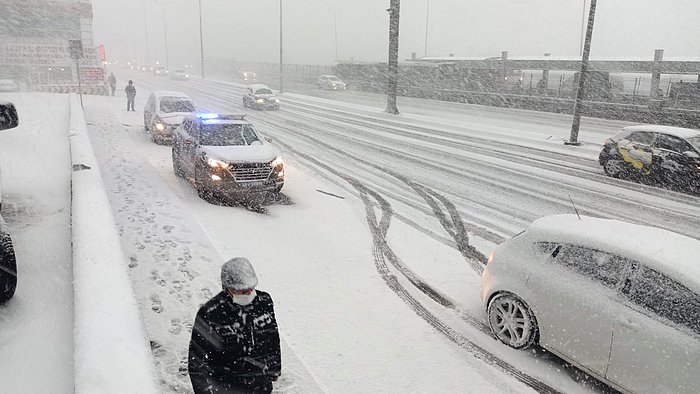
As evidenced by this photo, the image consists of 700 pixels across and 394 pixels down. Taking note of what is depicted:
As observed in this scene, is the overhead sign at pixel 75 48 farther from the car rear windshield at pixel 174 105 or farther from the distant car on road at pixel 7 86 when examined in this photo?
the distant car on road at pixel 7 86

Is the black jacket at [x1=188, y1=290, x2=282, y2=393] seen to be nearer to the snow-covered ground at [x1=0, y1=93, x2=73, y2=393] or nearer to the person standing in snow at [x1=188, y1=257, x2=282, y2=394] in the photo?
the person standing in snow at [x1=188, y1=257, x2=282, y2=394]

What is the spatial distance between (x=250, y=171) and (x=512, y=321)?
632 cm

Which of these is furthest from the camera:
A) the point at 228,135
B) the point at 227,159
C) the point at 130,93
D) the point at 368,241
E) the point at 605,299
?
the point at 130,93

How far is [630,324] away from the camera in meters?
4.52

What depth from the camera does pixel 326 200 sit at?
11086 millimetres

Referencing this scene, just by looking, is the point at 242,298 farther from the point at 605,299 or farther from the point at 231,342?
the point at 605,299

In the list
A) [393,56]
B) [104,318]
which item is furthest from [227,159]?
[393,56]

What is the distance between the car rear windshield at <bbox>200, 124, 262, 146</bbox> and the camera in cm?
1103

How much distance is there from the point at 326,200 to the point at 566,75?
31.4m

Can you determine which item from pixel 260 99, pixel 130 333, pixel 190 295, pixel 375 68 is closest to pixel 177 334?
→ pixel 190 295

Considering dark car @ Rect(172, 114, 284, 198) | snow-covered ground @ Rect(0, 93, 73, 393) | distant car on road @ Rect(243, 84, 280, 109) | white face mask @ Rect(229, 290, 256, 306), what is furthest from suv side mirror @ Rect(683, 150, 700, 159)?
distant car on road @ Rect(243, 84, 280, 109)

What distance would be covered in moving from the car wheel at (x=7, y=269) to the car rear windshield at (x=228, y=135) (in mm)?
6190

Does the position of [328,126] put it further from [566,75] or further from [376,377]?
[566,75]

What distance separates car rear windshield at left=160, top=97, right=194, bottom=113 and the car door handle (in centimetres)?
1578
